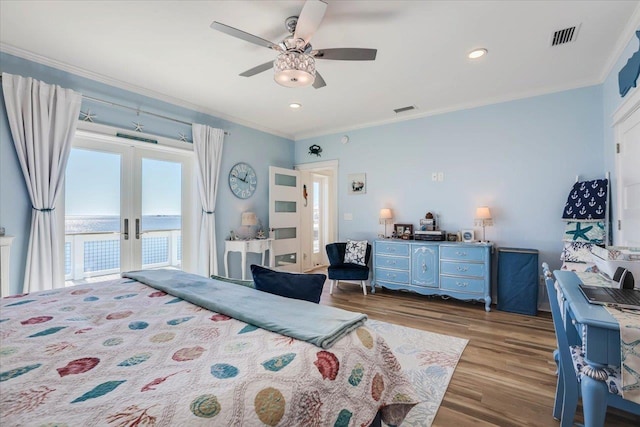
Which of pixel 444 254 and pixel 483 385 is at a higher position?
pixel 444 254

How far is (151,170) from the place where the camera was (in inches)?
152

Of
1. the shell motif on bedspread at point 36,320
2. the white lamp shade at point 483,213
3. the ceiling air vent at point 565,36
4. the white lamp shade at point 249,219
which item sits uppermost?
the ceiling air vent at point 565,36

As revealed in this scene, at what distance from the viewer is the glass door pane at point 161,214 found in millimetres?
3809

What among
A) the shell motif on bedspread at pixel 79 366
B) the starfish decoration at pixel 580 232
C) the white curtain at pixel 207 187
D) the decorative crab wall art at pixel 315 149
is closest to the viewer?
the shell motif on bedspread at pixel 79 366

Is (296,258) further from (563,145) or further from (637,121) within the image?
(637,121)

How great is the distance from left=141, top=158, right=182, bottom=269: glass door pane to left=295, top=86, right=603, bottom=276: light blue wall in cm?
285

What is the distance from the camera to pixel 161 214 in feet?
13.0

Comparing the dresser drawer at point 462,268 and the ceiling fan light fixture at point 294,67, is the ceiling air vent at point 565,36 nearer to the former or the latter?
the ceiling fan light fixture at point 294,67

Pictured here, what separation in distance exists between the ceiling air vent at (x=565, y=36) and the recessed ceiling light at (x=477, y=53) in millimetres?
519

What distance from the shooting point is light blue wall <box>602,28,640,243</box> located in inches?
106

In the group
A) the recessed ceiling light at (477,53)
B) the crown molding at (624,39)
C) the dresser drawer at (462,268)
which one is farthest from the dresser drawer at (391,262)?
the crown molding at (624,39)

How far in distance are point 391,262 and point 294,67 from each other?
310 cm

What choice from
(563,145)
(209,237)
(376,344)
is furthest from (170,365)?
(563,145)

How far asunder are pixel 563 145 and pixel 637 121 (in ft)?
3.76
